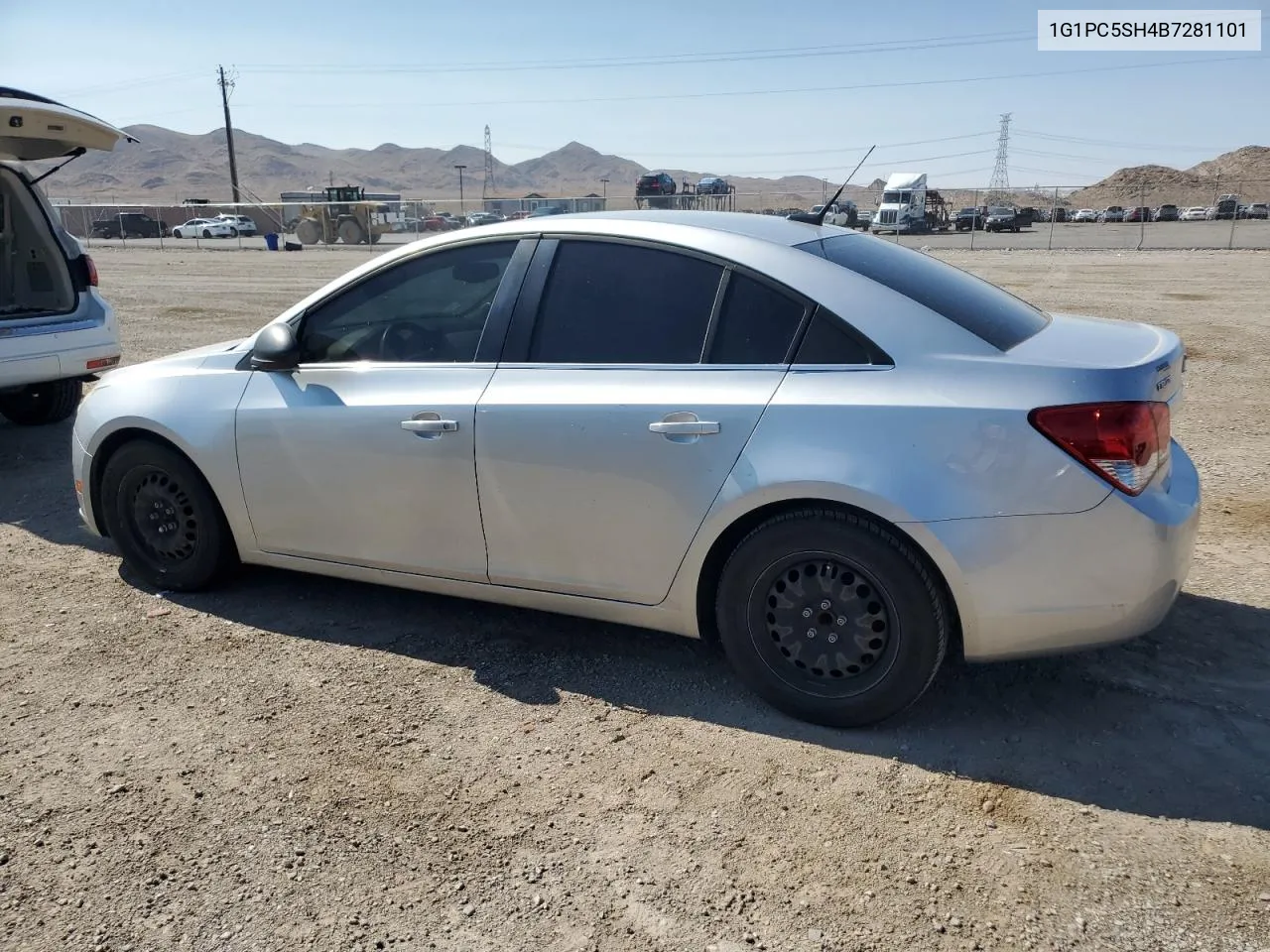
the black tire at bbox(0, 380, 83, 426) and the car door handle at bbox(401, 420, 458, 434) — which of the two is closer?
the car door handle at bbox(401, 420, 458, 434)

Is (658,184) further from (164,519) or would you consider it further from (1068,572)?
(1068,572)

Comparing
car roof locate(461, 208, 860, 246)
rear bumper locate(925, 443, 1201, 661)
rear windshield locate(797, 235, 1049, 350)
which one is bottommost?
rear bumper locate(925, 443, 1201, 661)

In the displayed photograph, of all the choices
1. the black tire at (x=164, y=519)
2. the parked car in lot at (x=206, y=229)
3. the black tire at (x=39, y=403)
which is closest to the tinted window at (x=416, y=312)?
the black tire at (x=164, y=519)

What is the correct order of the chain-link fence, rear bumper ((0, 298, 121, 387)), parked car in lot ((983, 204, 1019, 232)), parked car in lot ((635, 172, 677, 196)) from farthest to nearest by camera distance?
1. parked car in lot ((635, 172, 677, 196))
2. parked car in lot ((983, 204, 1019, 232))
3. the chain-link fence
4. rear bumper ((0, 298, 121, 387))

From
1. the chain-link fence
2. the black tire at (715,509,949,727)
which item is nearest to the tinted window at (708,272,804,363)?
the black tire at (715,509,949,727)

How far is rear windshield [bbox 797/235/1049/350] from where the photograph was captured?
3393 mm

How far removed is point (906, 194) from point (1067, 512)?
48.0 meters

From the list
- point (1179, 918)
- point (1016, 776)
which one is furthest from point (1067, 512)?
point (1179, 918)

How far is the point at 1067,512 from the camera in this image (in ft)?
9.72

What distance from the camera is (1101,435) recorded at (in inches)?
117

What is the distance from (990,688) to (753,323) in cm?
160

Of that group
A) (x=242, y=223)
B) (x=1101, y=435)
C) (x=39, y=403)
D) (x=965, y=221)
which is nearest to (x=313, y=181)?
(x=242, y=223)

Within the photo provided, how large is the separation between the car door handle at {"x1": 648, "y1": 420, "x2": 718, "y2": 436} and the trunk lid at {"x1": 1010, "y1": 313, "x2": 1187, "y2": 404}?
997 millimetres

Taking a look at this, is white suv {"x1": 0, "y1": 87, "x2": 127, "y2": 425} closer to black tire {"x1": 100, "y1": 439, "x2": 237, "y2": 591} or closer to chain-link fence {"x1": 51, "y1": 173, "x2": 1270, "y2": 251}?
black tire {"x1": 100, "y1": 439, "x2": 237, "y2": 591}
